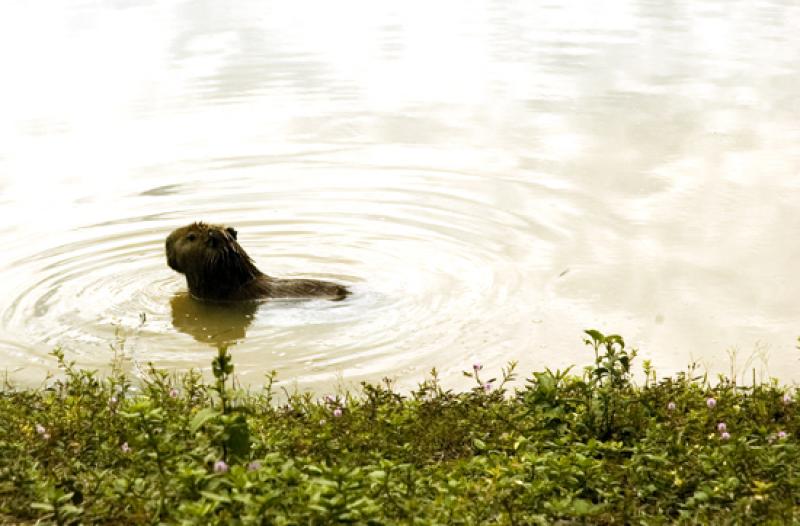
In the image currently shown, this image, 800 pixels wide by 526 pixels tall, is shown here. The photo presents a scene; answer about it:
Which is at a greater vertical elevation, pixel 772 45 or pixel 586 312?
pixel 772 45

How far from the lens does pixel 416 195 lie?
1259cm

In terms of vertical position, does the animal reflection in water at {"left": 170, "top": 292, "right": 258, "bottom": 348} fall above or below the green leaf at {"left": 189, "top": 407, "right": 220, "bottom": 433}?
below

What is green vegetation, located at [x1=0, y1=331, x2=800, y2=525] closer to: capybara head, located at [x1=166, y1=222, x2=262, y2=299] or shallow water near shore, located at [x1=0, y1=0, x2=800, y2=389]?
shallow water near shore, located at [x1=0, y1=0, x2=800, y2=389]

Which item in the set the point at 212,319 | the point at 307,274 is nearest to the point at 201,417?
the point at 212,319

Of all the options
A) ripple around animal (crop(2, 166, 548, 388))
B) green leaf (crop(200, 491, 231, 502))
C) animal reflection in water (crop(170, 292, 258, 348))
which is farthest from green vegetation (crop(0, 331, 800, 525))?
animal reflection in water (crop(170, 292, 258, 348))

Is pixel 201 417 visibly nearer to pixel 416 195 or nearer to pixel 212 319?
pixel 212 319

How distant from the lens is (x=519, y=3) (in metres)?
25.8

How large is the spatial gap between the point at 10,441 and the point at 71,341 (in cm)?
320

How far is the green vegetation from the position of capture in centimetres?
495

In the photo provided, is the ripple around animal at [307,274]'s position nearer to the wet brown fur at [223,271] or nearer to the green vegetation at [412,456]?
the wet brown fur at [223,271]

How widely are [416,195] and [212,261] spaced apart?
2.99 meters

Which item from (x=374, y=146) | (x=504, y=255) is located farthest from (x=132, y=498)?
(x=374, y=146)

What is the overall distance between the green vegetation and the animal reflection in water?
1975 millimetres

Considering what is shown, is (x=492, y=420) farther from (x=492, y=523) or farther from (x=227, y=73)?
(x=227, y=73)
